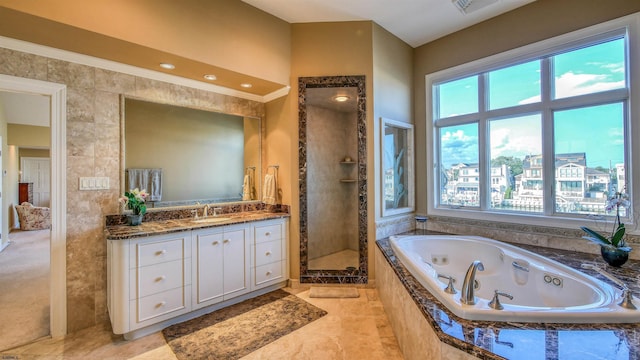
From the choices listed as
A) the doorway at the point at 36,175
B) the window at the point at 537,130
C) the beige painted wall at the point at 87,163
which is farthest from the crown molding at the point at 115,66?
the doorway at the point at 36,175

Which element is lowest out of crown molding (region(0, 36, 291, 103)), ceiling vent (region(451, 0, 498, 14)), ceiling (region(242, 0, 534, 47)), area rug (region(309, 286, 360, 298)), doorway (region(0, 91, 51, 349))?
area rug (region(309, 286, 360, 298))

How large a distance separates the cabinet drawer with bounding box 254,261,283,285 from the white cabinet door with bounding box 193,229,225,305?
0.38 m

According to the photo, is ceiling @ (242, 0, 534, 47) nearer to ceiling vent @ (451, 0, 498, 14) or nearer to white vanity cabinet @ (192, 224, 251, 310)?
ceiling vent @ (451, 0, 498, 14)

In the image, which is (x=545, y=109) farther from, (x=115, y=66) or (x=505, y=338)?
(x=115, y=66)

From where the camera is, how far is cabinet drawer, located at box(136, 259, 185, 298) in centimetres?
210

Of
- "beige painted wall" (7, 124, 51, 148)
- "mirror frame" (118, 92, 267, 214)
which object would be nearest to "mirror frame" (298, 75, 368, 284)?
"mirror frame" (118, 92, 267, 214)

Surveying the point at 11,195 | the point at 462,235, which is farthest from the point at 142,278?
the point at 11,195

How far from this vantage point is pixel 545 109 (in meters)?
2.63

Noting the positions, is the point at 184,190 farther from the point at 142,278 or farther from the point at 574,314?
the point at 574,314

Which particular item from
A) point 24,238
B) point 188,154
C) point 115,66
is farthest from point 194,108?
point 24,238

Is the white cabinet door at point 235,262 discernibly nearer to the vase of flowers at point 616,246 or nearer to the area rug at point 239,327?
the area rug at point 239,327

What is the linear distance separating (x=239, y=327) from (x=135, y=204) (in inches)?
54.6

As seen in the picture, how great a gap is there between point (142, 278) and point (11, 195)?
6000 millimetres

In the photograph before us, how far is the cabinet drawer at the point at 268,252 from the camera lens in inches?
111
